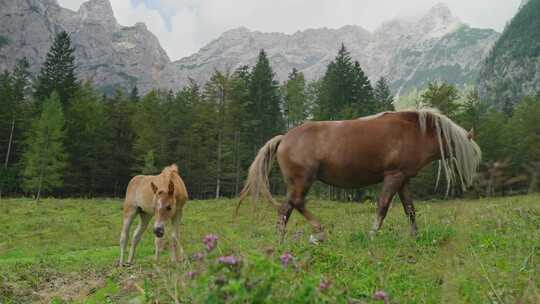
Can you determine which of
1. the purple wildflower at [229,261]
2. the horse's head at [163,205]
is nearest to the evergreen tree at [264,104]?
the horse's head at [163,205]

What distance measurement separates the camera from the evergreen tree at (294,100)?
61.7 metres

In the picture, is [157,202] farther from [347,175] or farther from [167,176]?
[347,175]

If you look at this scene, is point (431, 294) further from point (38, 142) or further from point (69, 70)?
point (69, 70)

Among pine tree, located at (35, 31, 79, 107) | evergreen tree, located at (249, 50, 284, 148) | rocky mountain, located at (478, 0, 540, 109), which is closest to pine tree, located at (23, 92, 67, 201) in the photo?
pine tree, located at (35, 31, 79, 107)

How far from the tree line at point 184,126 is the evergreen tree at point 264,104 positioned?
14 cm

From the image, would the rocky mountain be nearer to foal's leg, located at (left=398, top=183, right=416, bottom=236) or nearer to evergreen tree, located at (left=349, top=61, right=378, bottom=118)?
evergreen tree, located at (left=349, top=61, right=378, bottom=118)

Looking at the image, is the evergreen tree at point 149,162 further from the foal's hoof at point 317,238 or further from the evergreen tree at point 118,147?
the foal's hoof at point 317,238

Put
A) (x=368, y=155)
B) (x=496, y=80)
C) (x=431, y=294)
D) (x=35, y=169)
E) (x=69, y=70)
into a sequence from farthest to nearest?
(x=496, y=80), (x=69, y=70), (x=35, y=169), (x=368, y=155), (x=431, y=294)

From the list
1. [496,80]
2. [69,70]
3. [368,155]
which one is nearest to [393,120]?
[368,155]

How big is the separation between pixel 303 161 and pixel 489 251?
125 inches

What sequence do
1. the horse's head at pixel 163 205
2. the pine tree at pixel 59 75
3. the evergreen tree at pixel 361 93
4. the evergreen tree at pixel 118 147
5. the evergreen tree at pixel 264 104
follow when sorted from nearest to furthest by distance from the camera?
the horse's head at pixel 163 205, the evergreen tree at pixel 361 93, the evergreen tree at pixel 118 147, the evergreen tree at pixel 264 104, the pine tree at pixel 59 75

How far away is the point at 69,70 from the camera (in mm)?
62062

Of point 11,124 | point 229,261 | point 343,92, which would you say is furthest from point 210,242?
point 11,124

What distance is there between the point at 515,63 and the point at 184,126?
152118 mm
